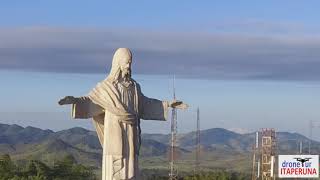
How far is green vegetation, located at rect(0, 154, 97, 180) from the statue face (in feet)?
176

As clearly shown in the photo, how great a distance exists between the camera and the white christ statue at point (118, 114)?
2025cm

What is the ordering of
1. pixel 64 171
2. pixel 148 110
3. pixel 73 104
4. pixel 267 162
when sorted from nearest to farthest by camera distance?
pixel 73 104
pixel 148 110
pixel 267 162
pixel 64 171

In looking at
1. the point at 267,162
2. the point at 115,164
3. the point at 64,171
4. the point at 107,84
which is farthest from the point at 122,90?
the point at 64,171

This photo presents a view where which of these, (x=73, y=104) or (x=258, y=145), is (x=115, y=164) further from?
(x=258, y=145)

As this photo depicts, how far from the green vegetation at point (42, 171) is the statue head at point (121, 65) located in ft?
176

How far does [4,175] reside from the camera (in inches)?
3049

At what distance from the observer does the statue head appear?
2028 centimetres

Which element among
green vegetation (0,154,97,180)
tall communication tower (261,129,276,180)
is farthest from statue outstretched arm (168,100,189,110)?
green vegetation (0,154,97,180)

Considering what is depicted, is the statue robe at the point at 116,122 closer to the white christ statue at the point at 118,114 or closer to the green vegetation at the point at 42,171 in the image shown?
the white christ statue at the point at 118,114

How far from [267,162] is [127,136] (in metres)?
53.4

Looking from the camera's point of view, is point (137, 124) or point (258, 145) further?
point (258, 145)

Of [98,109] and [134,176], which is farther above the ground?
[98,109]

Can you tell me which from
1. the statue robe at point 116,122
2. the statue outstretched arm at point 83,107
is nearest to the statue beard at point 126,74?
the statue robe at point 116,122

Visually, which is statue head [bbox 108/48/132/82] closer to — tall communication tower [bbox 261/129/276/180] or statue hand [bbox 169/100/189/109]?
→ statue hand [bbox 169/100/189/109]
